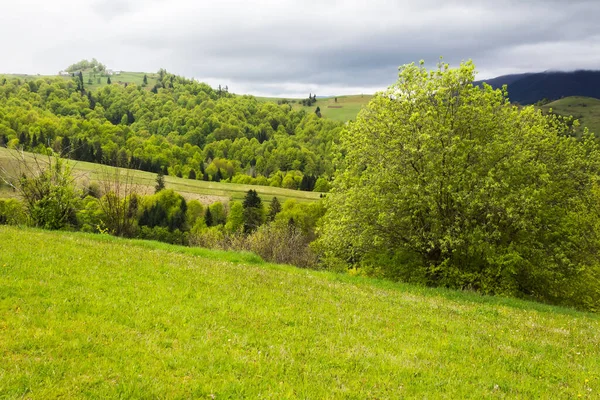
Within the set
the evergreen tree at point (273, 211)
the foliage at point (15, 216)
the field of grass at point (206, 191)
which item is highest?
the foliage at point (15, 216)

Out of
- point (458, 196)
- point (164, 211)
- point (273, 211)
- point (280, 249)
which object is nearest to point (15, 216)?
point (280, 249)

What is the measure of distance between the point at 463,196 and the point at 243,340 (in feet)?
59.0

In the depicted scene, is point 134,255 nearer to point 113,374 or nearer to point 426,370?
point 113,374

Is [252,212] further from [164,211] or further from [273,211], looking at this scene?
[164,211]

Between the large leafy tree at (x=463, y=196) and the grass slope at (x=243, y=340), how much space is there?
828cm

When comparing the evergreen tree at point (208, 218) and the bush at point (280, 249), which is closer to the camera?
the bush at point (280, 249)

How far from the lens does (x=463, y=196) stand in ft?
78.1

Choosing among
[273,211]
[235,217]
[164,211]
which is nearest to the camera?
[273,211]

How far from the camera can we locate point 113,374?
26.1 ft

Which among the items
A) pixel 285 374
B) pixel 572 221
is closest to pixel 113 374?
pixel 285 374

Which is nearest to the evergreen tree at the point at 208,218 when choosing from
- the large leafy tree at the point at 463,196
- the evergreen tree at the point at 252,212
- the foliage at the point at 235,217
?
the foliage at the point at 235,217

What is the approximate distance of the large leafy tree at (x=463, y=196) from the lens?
24641 millimetres

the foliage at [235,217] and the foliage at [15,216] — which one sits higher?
the foliage at [15,216]

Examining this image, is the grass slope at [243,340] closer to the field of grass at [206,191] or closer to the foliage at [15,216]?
the foliage at [15,216]
